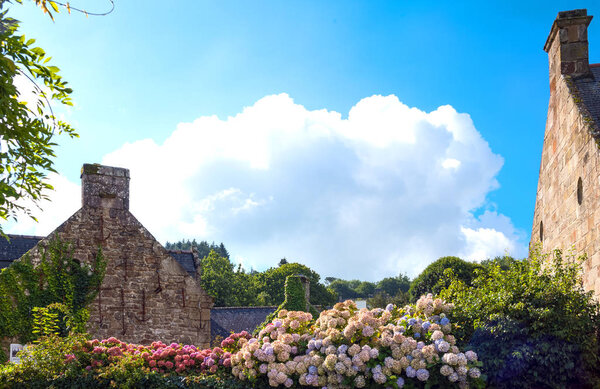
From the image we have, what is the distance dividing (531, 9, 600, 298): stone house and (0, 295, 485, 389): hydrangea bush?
302 cm

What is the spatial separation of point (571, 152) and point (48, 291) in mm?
13521

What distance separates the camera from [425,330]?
9.76m

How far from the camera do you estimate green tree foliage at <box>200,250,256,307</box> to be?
47.6 metres

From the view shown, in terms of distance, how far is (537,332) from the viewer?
9453 mm

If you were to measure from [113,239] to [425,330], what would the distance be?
10.4 meters

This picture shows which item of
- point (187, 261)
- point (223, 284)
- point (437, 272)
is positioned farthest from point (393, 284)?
point (187, 261)

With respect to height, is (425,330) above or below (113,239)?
below

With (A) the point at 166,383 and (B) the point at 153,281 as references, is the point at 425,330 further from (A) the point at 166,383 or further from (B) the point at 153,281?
(B) the point at 153,281

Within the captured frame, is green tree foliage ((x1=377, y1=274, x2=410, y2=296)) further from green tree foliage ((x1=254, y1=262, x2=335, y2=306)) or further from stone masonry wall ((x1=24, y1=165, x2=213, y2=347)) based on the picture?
stone masonry wall ((x1=24, y1=165, x2=213, y2=347))

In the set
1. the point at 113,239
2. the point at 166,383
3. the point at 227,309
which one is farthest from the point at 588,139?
the point at 227,309

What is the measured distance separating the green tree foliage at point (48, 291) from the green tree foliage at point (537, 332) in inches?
411

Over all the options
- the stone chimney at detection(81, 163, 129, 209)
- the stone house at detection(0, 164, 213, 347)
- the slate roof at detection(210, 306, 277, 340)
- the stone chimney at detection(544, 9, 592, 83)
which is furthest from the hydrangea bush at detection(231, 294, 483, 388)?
the slate roof at detection(210, 306, 277, 340)

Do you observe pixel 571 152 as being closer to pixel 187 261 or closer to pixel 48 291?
pixel 48 291

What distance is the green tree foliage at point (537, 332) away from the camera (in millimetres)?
9164
